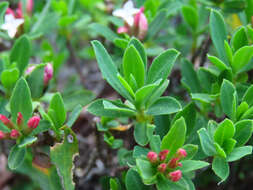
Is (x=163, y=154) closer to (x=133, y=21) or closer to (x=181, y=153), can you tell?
(x=181, y=153)

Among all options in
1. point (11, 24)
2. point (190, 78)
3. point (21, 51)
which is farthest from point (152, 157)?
point (11, 24)

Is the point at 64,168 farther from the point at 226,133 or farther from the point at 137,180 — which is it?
the point at 226,133

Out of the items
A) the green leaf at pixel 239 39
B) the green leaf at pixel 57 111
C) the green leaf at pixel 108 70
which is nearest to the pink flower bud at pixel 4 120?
the green leaf at pixel 57 111

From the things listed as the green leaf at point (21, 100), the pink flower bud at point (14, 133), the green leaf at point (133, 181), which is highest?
the green leaf at point (21, 100)

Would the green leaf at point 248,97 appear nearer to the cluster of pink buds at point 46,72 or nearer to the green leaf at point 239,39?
the green leaf at point 239,39

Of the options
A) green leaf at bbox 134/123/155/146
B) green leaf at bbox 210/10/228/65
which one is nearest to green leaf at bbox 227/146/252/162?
green leaf at bbox 134/123/155/146

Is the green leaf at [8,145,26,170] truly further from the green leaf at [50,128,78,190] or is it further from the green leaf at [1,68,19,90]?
the green leaf at [1,68,19,90]
